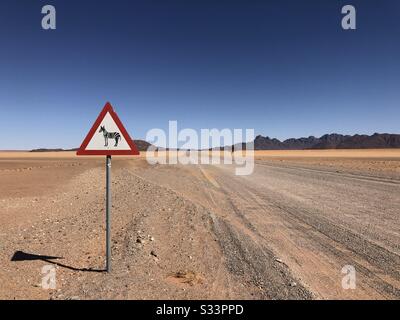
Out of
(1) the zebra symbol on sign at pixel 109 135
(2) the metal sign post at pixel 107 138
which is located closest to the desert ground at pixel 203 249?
(2) the metal sign post at pixel 107 138

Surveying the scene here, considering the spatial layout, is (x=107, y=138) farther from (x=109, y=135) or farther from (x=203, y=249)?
(x=203, y=249)

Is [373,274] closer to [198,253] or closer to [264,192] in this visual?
[198,253]

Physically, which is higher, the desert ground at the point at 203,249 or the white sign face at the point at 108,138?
the white sign face at the point at 108,138

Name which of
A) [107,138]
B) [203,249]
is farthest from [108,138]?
[203,249]

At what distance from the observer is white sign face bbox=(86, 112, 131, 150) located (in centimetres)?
490

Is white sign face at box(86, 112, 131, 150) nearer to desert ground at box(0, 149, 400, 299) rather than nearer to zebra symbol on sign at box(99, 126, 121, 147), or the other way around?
zebra symbol on sign at box(99, 126, 121, 147)

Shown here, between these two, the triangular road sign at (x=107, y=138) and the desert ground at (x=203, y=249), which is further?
the triangular road sign at (x=107, y=138)

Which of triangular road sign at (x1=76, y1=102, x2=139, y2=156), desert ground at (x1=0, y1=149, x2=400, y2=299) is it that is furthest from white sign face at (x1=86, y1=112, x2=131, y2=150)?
desert ground at (x1=0, y1=149, x2=400, y2=299)

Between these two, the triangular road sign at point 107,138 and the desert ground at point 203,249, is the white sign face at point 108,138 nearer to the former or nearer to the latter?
the triangular road sign at point 107,138

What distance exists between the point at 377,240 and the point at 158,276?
487 cm

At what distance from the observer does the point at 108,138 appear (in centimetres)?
494

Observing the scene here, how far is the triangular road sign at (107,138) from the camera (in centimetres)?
490

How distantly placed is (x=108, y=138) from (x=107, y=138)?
0.05ft
